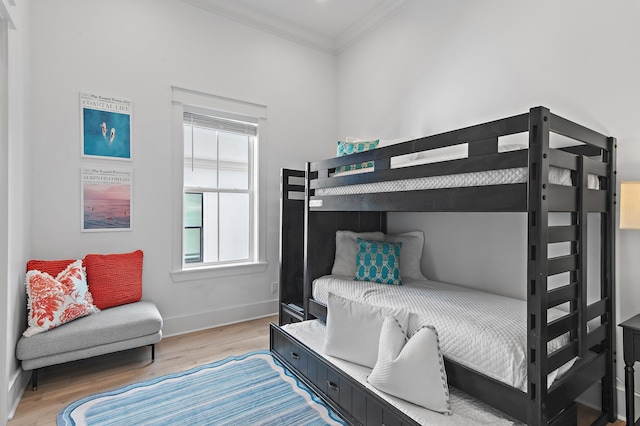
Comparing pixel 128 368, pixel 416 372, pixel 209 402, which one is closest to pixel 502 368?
pixel 416 372

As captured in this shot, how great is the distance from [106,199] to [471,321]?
285 cm

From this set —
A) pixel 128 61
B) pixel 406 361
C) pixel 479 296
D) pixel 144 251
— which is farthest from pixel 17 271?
pixel 479 296

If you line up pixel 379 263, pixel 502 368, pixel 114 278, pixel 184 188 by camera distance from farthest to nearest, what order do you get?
pixel 184 188
pixel 379 263
pixel 114 278
pixel 502 368

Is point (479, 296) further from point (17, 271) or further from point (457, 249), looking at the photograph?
point (17, 271)

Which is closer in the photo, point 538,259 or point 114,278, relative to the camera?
point 538,259

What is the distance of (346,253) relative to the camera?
3051 millimetres

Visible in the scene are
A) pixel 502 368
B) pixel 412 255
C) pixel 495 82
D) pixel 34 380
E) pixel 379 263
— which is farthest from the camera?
pixel 412 255

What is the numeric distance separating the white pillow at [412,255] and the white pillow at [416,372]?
1195mm

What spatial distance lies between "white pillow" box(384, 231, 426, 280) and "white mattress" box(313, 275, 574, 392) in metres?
0.31

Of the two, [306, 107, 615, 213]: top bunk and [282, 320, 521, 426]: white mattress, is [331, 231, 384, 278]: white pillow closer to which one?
[306, 107, 615, 213]: top bunk

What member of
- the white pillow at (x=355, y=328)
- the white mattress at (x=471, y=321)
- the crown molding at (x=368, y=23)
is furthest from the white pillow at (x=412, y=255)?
the crown molding at (x=368, y=23)

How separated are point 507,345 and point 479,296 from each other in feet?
2.69

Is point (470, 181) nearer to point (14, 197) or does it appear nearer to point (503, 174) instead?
point (503, 174)

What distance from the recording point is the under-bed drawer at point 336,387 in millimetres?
1607
